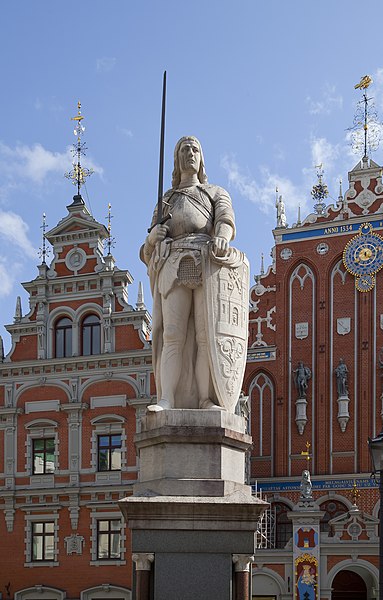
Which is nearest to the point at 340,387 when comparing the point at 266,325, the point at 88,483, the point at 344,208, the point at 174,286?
the point at 266,325

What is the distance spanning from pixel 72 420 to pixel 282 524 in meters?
6.58

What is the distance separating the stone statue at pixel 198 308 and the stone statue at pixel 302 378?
838 inches

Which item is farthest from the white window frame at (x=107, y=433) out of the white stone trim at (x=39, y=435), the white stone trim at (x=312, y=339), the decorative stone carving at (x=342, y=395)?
the decorative stone carving at (x=342, y=395)

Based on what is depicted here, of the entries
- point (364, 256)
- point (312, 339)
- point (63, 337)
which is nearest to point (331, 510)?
point (312, 339)

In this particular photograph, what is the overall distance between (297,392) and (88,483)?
20.9ft

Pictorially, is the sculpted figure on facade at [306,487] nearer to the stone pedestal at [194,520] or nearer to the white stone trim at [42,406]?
the white stone trim at [42,406]

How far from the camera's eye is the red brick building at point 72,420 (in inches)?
1060

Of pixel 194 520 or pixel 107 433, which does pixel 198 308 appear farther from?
pixel 107 433

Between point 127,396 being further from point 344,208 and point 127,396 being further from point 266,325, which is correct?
point 344,208

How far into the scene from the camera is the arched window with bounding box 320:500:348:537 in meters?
26.0

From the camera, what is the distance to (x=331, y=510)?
26.4 metres

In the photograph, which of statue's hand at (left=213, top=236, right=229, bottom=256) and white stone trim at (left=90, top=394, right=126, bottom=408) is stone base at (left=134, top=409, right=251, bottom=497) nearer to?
statue's hand at (left=213, top=236, right=229, bottom=256)

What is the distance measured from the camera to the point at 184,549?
18.2ft

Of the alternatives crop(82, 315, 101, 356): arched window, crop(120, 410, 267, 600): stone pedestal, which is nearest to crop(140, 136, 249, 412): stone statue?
crop(120, 410, 267, 600): stone pedestal
